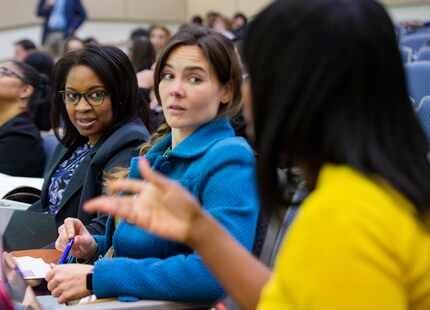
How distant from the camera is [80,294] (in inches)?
104

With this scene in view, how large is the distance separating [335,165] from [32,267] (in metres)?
1.77

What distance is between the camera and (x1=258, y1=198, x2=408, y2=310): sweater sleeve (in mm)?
1262

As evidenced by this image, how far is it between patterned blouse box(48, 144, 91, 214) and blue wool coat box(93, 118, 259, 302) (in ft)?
3.49

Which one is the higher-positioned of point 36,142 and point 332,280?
point 332,280

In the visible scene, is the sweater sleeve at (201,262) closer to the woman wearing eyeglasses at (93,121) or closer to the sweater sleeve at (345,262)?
the woman wearing eyeglasses at (93,121)

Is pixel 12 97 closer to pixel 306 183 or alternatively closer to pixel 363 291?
pixel 306 183

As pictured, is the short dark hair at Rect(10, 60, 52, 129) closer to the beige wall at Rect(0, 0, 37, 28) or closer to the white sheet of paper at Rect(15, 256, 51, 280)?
the white sheet of paper at Rect(15, 256, 51, 280)

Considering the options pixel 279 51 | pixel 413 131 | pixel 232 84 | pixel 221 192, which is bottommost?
pixel 221 192

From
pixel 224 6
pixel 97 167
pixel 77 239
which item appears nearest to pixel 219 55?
pixel 77 239

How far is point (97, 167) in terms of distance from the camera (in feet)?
11.4

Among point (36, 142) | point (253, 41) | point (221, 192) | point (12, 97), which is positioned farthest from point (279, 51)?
point (12, 97)

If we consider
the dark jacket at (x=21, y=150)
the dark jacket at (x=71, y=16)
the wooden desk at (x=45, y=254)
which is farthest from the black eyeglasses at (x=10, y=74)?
the dark jacket at (x=71, y=16)

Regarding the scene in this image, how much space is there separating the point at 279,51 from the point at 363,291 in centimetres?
43

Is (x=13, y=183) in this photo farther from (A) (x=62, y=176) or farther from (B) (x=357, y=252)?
(B) (x=357, y=252)
